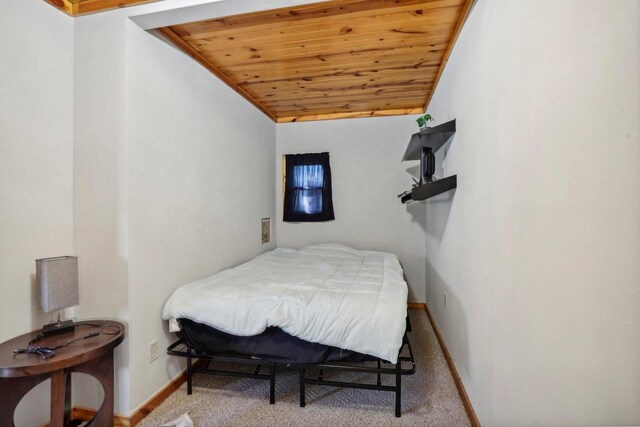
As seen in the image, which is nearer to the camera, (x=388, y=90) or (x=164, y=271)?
(x=164, y=271)

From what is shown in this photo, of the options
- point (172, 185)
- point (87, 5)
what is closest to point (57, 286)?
point (172, 185)

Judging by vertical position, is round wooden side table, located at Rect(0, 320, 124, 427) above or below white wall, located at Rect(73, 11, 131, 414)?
below

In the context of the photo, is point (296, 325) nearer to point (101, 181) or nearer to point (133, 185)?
point (133, 185)

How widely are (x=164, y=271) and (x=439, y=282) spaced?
2250mm

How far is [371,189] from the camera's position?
368cm

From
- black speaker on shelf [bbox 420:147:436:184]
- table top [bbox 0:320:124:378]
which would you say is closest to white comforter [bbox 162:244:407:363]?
table top [bbox 0:320:124:378]

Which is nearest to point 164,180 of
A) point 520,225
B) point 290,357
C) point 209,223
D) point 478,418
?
point 209,223

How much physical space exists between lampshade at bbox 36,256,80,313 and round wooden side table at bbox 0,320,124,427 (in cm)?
18

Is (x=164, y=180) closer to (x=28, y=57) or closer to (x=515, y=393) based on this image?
(x=28, y=57)

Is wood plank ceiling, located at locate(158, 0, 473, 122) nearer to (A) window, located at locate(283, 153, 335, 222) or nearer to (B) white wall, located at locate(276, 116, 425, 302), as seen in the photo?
(B) white wall, located at locate(276, 116, 425, 302)

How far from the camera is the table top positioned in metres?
1.11

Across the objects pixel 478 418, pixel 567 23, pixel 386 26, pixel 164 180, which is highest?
pixel 386 26

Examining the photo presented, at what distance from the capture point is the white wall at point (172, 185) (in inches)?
63.9

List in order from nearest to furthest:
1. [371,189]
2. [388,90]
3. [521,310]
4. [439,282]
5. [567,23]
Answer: [567,23]
[521,310]
[439,282]
[388,90]
[371,189]
